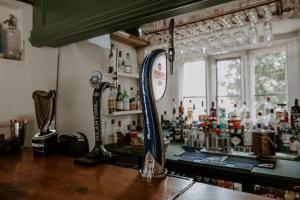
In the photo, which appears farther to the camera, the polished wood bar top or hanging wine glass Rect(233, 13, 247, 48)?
hanging wine glass Rect(233, 13, 247, 48)

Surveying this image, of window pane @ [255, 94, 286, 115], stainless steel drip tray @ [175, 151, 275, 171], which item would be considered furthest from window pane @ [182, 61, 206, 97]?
stainless steel drip tray @ [175, 151, 275, 171]

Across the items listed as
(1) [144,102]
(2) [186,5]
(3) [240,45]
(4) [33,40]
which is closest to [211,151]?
(3) [240,45]

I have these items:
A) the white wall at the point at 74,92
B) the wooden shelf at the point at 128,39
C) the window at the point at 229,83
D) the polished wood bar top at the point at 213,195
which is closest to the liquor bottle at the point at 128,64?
the wooden shelf at the point at 128,39

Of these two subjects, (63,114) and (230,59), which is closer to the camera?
(63,114)

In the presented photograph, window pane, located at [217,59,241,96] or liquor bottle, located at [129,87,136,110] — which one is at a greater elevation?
window pane, located at [217,59,241,96]

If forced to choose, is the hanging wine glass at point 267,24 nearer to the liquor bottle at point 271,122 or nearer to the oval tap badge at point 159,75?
the liquor bottle at point 271,122

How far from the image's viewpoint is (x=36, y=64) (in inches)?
67.3

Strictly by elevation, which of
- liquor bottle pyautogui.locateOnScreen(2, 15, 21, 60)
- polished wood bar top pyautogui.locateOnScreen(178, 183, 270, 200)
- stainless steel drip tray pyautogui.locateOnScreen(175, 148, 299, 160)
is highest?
liquor bottle pyautogui.locateOnScreen(2, 15, 21, 60)

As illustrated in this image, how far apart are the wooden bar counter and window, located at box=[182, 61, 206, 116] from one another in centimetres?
194

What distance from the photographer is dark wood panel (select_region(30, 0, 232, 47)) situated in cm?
101

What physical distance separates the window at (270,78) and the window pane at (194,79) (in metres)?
0.63

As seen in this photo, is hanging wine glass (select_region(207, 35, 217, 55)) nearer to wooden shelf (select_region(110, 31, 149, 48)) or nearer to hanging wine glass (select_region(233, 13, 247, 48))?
hanging wine glass (select_region(233, 13, 247, 48))

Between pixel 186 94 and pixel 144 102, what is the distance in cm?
200

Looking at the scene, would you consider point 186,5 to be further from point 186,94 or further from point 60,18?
point 186,94
